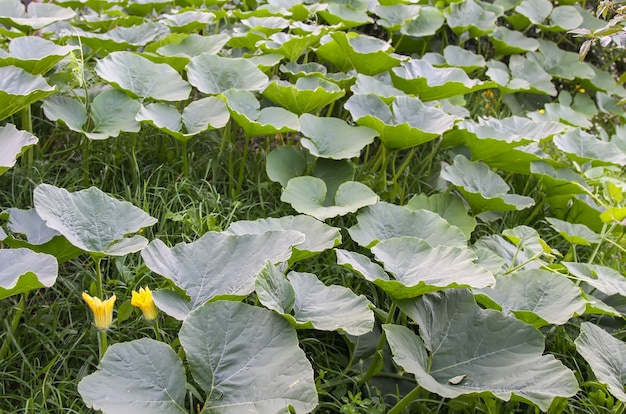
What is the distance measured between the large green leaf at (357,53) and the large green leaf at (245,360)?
140 centimetres

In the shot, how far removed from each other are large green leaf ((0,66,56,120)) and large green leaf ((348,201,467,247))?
3.19 ft

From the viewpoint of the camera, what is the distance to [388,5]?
3.14m

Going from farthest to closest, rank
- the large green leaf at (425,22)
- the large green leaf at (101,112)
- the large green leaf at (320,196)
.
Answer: the large green leaf at (425,22)
the large green leaf at (101,112)
the large green leaf at (320,196)

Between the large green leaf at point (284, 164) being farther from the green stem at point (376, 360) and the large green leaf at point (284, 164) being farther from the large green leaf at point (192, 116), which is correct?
the green stem at point (376, 360)

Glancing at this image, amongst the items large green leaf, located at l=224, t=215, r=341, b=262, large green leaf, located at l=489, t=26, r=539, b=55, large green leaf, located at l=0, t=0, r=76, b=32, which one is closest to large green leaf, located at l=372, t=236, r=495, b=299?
large green leaf, located at l=224, t=215, r=341, b=262

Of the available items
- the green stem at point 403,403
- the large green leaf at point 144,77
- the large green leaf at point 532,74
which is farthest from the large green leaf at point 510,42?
the green stem at point 403,403

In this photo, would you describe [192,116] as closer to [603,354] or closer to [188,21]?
[188,21]

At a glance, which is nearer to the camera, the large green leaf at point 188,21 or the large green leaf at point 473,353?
the large green leaf at point 473,353

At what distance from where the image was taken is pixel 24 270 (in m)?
1.36

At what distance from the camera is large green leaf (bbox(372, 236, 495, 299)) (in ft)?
4.88

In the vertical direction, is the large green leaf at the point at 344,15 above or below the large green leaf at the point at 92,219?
above

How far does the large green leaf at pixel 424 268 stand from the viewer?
149 cm

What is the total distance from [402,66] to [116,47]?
3.61 ft

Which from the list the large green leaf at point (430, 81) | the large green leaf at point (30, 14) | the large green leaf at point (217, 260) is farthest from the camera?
the large green leaf at point (430, 81)
